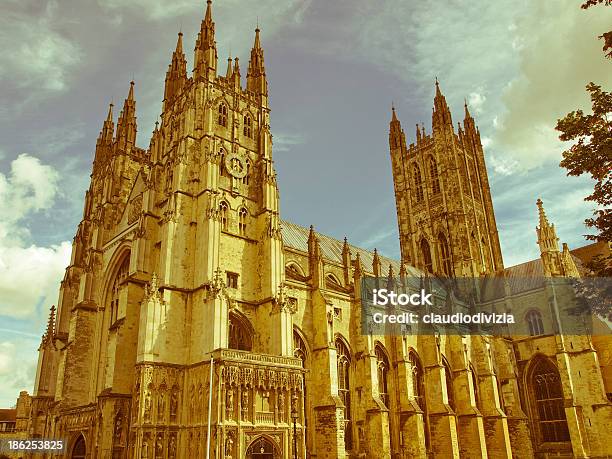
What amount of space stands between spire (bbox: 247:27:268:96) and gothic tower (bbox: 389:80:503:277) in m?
30.6

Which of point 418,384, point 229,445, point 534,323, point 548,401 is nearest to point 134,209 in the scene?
point 229,445

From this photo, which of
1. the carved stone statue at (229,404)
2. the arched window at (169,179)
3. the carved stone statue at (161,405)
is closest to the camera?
the carved stone statue at (229,404)

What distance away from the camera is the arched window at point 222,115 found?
37781mm

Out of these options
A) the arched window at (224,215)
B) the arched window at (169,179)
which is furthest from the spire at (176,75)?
the arched window at (224,215)

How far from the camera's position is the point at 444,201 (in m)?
63.2

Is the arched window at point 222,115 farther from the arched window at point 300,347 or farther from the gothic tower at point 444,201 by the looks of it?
the gothic tower at point 444,201

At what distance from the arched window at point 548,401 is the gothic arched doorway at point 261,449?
30.2 m

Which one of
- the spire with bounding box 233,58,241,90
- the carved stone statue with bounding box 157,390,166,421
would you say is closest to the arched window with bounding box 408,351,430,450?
the carved stone statue with bounding box 157,390,166,421

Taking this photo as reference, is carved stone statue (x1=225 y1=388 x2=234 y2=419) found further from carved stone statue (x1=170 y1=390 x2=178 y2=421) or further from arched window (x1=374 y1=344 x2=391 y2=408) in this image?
arched window (x1=374 y1=344 x2=391 y2=408)

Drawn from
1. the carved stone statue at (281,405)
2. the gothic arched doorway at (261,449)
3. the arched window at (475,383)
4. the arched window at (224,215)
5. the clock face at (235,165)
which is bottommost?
the gothic arched doorway at (261,449)

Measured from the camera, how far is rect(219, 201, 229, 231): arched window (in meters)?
33.8

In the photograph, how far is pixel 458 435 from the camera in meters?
42.0

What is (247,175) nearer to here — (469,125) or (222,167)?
(222,167)

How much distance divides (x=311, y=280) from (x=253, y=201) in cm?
712
